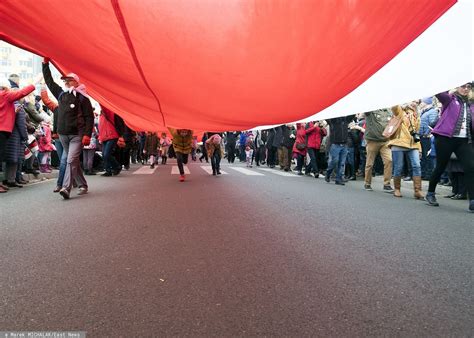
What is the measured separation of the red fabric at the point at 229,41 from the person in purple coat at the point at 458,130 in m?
3.58

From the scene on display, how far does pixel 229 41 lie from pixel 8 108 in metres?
6.05

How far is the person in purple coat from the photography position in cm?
561

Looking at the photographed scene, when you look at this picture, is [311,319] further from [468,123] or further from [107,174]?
[107,174]

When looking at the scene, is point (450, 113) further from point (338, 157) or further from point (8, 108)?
point (8, 108)

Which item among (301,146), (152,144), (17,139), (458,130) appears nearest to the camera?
(458,130)

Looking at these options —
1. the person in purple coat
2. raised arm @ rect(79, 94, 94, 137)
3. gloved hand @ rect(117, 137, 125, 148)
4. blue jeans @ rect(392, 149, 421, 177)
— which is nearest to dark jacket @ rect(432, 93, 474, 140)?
the person in purple coat

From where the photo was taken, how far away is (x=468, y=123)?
18.4 feet

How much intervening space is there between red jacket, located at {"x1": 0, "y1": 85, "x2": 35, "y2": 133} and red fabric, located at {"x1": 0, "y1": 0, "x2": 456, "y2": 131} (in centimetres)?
415

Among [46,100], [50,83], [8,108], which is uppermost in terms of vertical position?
[50,83]

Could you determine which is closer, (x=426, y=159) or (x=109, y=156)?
(x=109, y=156)

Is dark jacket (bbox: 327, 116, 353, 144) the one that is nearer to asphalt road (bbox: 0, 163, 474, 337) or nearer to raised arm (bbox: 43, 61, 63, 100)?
asphalt road (bbox: 0, 163, 474, 337)

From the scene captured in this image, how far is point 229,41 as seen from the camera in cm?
209

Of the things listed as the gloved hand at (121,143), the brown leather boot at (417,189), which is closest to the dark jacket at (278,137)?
the gloved hand at (121,143)

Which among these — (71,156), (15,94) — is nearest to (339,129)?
(71,156)
